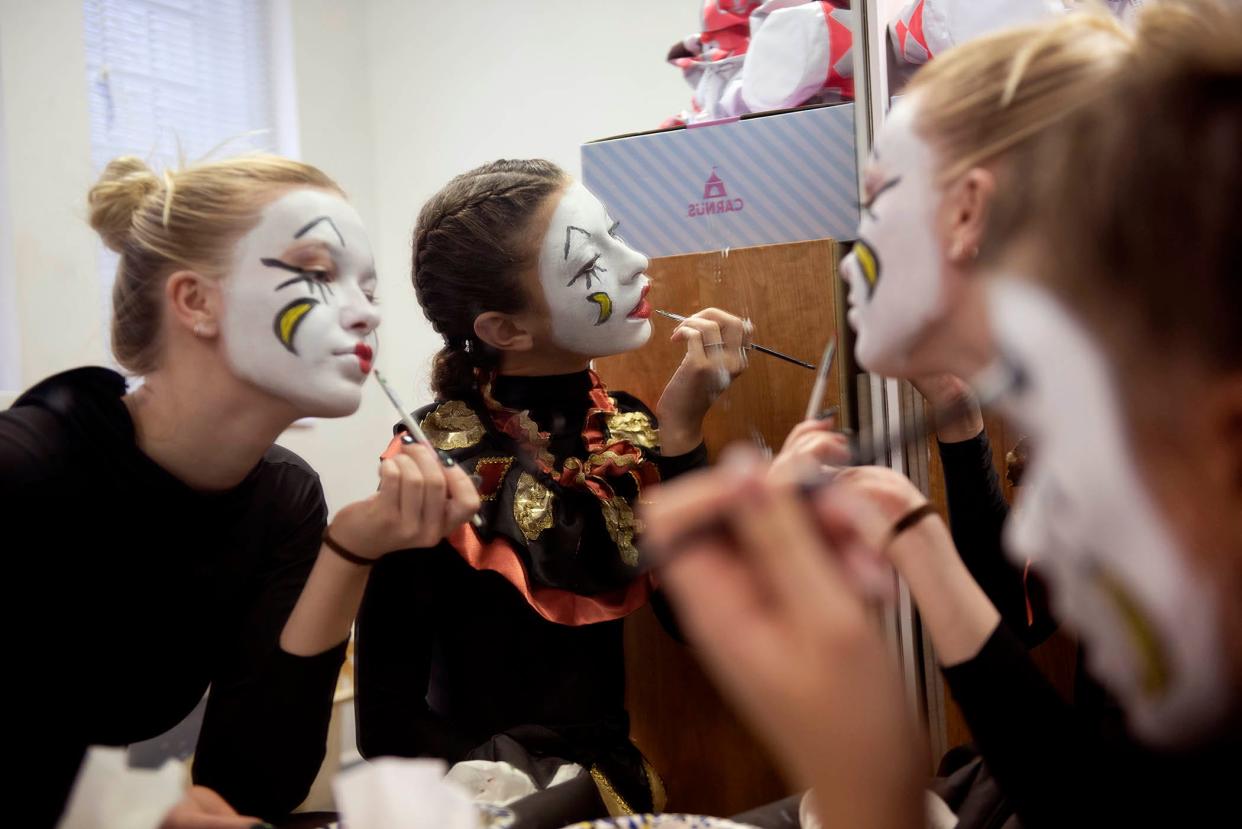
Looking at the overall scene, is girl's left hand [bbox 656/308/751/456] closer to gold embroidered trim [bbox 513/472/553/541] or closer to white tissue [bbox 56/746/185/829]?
gold embroidered trim [bbox 513/472/553/541]

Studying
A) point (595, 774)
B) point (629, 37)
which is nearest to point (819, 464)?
point (595, 774)

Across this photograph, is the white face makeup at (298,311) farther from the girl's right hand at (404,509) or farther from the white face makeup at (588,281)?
the white face makeup at (588,281)

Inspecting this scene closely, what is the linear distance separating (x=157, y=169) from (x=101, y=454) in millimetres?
272

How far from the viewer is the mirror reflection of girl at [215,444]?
Result: 863 mm

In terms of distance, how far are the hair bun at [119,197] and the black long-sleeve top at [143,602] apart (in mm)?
125

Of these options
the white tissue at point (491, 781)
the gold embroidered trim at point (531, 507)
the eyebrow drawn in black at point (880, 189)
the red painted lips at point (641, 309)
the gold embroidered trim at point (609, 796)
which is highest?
the eyebrow drawn in black at point (880, 189)

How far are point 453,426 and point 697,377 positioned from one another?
29 cm

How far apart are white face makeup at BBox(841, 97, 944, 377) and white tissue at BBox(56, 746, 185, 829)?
571 mm

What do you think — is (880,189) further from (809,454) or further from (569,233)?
(569,233)

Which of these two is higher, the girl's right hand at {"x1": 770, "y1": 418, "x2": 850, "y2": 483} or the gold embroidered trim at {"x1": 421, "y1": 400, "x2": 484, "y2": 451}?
the girl's right hand at {"x1": 770, "y1": 418, "x2": 850, "y2": 483}

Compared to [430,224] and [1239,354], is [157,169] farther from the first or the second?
[1239,354]

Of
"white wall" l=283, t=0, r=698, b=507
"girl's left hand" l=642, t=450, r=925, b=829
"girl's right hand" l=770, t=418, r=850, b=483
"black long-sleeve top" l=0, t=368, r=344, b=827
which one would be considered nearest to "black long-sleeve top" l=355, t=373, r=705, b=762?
"black long-sleeve top" l=0, t=368, r=344, b=827

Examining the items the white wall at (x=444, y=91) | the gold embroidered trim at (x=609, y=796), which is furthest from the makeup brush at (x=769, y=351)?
the white wall at (x=444, y=91)

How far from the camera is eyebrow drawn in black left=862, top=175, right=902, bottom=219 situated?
2.43 ft
